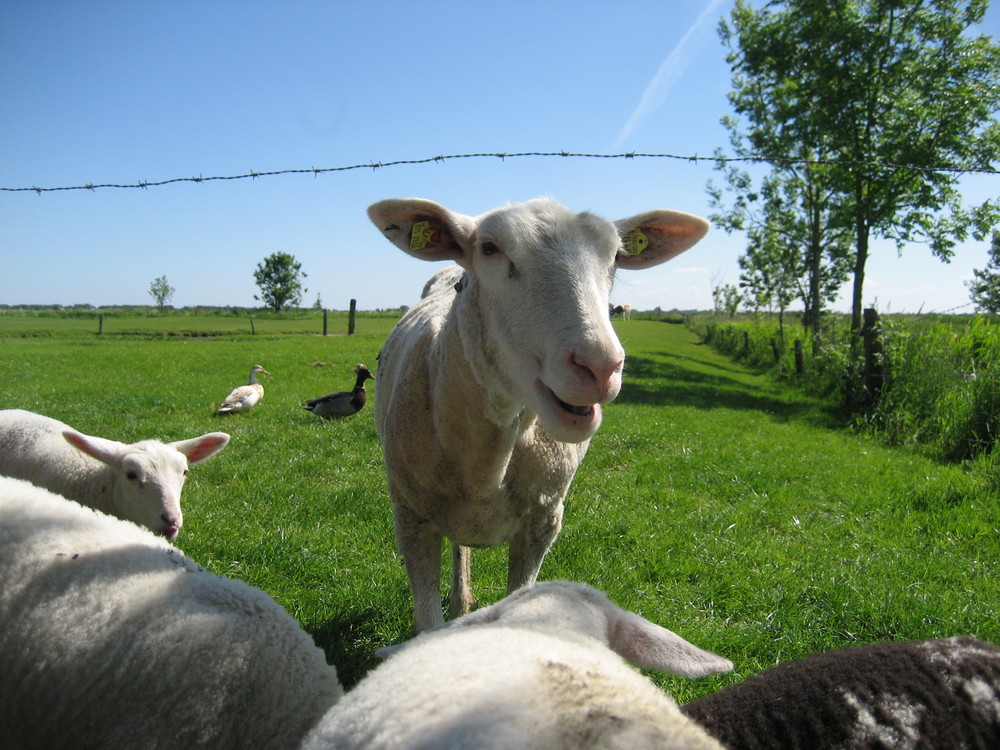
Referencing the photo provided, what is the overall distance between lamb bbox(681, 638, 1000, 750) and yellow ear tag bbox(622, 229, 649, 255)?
1907 mm

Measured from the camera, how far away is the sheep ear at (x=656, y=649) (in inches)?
56.7

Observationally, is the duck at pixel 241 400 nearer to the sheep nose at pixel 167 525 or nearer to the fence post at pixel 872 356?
the sheep nose at pixel 167 525

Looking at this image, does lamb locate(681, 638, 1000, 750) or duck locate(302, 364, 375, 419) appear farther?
duck locate(302, 364, 375, 419)

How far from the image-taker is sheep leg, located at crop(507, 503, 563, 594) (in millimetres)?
3193

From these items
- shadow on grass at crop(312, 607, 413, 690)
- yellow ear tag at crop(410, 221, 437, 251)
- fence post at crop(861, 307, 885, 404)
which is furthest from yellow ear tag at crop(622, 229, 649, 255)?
fence post at crop(861, 307, 885, 404)

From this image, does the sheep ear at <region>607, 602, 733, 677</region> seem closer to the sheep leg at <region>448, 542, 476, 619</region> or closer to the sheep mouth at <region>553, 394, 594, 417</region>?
the sheep mouth at <region>553, 394, 594, 417</region>

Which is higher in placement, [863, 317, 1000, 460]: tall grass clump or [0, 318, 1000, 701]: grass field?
[863, 317, 1000, 460]: tall grass clump

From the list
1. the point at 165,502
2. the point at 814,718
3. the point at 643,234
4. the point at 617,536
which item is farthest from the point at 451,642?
the point at 617,536

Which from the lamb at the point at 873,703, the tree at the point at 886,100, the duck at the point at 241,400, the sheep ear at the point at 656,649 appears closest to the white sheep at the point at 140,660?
the sheep ear at the point at 656,649

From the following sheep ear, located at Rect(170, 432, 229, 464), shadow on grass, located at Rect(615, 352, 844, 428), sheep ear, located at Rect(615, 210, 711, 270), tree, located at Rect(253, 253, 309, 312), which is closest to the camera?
sheep ear, located at Rect(615, 210, 711, 270)

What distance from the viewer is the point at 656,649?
1.53 meters

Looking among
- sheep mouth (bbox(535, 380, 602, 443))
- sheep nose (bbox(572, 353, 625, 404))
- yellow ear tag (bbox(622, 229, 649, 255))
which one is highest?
yellow ear tag (bbox(622, 229, 649, 255))

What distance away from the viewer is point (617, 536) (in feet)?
16.3

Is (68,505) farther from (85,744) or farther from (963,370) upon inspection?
(963,370)
